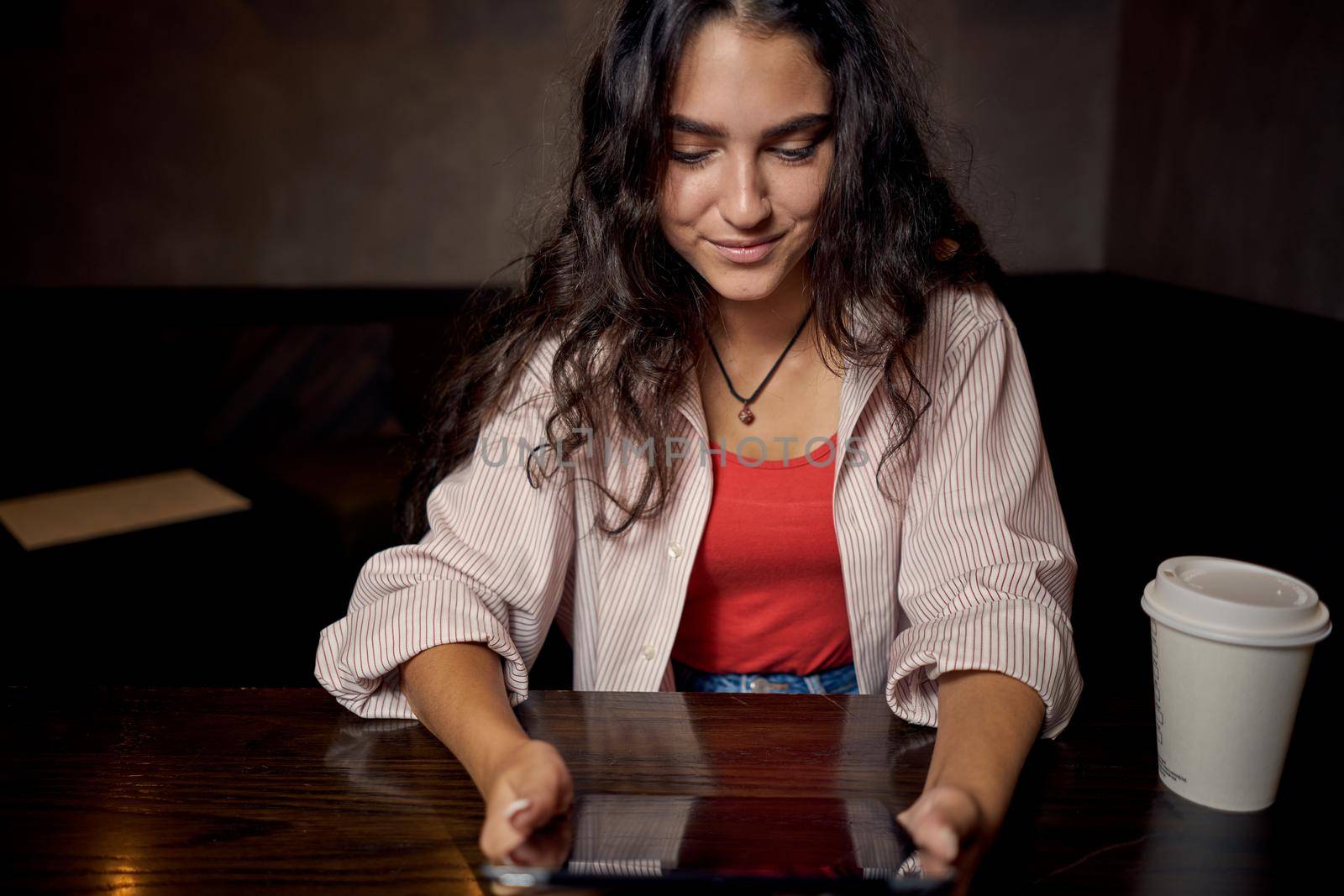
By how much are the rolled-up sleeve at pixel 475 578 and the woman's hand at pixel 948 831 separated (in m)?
0.40

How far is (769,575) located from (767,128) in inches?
20.9

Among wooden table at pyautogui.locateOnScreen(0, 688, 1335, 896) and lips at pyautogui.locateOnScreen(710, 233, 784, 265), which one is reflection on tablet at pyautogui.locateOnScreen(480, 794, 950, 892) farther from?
lips at pyautogui.locateOnScreen(710, 233, 784, 265)

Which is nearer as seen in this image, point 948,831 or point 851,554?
point 948,831

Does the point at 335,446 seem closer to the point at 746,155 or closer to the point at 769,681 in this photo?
the point at 769,681

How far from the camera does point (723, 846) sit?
75cm

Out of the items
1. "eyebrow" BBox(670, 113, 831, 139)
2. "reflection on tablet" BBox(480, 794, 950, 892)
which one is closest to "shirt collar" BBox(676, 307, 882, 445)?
"eyebrow" BBox(670, 113, 831, 139)

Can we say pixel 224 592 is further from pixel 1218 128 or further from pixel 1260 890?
pixel 1218 128

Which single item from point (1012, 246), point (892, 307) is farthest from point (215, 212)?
point (892, 307)

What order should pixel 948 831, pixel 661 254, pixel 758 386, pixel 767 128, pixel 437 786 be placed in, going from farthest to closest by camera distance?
pixel 758 386, pixel 661 254, pixel 767 128, pixel 437 786, pixel 948 831

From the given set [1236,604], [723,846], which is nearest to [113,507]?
[723,846]

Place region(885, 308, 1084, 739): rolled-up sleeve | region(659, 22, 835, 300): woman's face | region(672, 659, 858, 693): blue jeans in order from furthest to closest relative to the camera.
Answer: region(672, 659, 858, 693): blue jeans, region(659, 22, 835, 300): woman's face, region(885, 308, 1084, 739): rolled-up sleeve

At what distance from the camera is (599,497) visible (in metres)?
1.30

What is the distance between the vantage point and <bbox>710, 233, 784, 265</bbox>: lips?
1139 millimetres

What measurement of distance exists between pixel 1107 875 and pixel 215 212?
2919 mm
